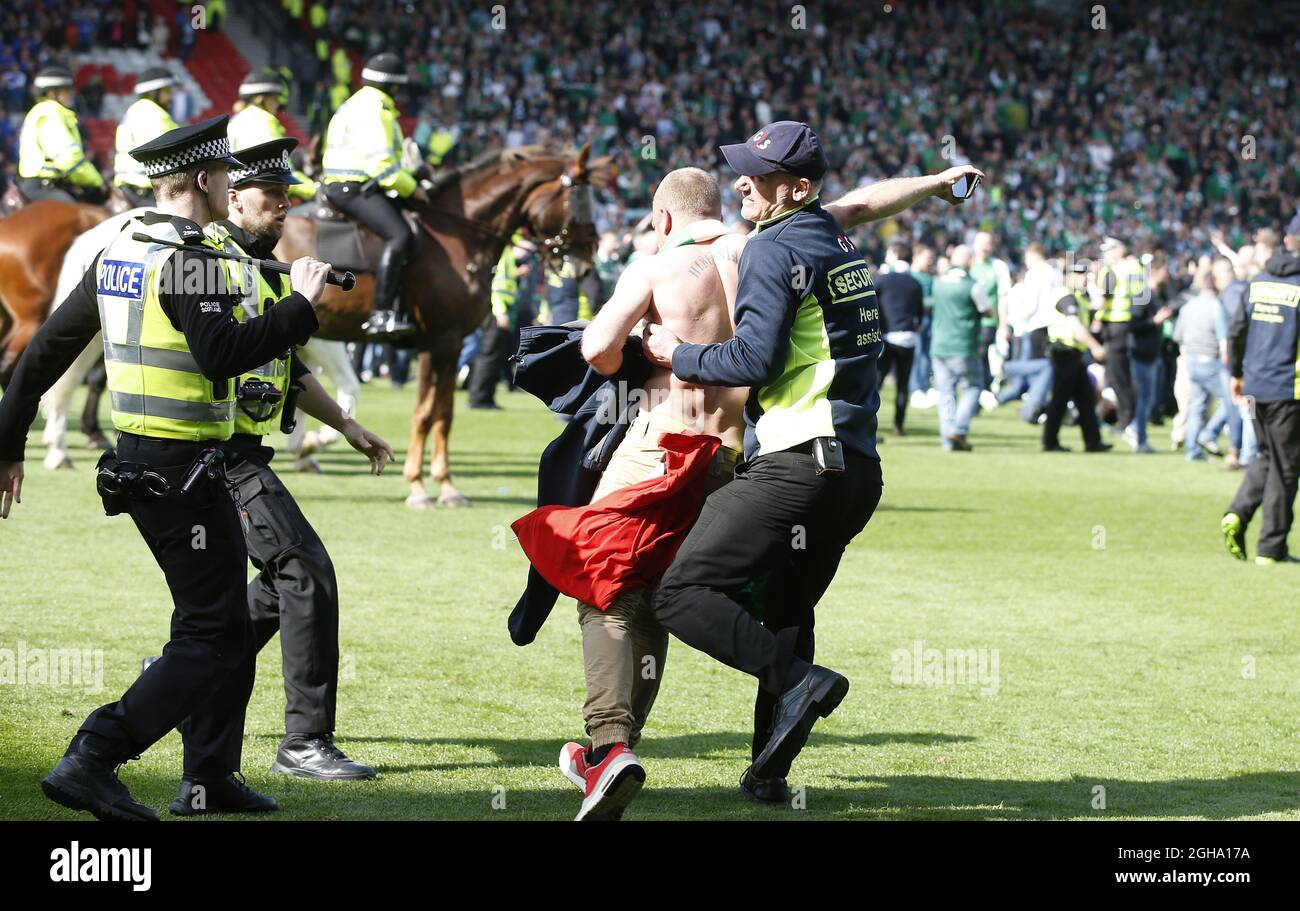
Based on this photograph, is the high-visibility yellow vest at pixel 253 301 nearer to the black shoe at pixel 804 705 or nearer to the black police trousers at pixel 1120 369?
the black shoe at pixel 804 705

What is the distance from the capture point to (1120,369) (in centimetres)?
2070

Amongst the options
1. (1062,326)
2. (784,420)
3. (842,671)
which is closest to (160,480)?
(784,420)

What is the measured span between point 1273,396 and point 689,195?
6795 millimetres

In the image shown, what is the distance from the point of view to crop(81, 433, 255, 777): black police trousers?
5141 mm

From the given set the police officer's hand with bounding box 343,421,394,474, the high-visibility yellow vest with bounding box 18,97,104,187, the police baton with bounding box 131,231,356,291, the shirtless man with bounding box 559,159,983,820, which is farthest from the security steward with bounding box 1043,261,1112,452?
the police baton with bounding box 131,231,356,291

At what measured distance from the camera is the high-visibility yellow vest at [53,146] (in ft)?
51.6

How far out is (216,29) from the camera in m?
37.0

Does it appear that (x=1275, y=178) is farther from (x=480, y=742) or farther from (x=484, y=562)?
(x=480, y=742)

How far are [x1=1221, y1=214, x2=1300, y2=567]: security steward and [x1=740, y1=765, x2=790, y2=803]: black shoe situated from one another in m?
6.63

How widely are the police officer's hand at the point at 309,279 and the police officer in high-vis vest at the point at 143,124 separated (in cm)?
934

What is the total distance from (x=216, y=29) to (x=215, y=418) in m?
33.5

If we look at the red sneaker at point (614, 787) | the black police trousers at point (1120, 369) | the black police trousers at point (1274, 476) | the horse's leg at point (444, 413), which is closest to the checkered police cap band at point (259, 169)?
the red sneaker at point (614, 787)

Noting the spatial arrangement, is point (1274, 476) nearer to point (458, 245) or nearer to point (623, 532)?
point (458, 245)

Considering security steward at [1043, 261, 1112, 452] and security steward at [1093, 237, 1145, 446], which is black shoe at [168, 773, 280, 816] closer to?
security steward at [1043, 261, 1112, 452]
